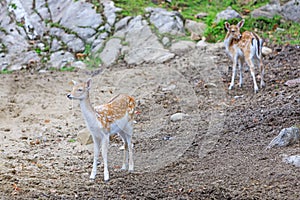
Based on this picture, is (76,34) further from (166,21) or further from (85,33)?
(166,21)

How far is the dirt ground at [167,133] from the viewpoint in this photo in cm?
623

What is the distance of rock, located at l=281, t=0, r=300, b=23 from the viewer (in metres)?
15.6

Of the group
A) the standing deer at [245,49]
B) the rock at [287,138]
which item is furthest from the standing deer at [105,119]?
the standing deer at [245,49]

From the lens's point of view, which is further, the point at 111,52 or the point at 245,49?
the point at 111,52

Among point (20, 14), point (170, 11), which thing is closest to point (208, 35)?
point (170, 11)

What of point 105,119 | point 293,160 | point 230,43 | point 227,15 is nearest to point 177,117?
point 105,119

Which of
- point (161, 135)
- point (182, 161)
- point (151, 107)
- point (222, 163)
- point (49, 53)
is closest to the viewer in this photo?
point (222, 163)

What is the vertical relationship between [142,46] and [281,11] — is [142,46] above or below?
above

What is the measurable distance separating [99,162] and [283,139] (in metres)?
2.68

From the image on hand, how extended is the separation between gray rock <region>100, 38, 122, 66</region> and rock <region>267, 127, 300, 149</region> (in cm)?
746

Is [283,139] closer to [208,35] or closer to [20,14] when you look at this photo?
[208,35]

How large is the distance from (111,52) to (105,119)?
24.3ft

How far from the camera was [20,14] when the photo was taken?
15.6 metres

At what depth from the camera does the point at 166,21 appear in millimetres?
14984
